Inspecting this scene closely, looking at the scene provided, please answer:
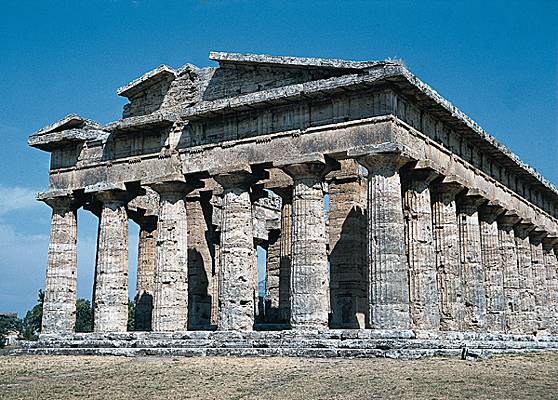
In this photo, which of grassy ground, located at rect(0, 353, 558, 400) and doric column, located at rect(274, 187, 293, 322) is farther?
doric column, located at rect(274, 187, 293, 322)

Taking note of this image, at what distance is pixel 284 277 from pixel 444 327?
7905mm

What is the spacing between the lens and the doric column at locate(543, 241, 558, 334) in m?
42.1

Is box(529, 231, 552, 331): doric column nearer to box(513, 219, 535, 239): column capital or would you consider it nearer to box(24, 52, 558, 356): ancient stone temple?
box(513, 219, 535, 239): column capital

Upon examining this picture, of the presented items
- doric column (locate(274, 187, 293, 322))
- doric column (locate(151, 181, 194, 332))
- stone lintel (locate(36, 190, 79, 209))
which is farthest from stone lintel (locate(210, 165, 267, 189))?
stone lintel (locate(36, 190, 79, 209))

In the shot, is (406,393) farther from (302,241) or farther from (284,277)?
(284,277)

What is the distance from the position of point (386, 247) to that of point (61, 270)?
15.3 meters

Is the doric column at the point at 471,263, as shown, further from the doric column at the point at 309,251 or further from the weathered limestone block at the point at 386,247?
the doric column at the point at 309,251

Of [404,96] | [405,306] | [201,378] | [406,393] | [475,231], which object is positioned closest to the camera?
[406,393]

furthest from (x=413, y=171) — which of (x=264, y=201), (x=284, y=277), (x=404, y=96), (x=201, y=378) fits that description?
(x=264, y=201)

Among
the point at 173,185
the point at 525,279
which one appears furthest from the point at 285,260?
the point at 525,279

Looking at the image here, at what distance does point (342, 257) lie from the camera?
3209 cm

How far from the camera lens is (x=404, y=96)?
2677cm

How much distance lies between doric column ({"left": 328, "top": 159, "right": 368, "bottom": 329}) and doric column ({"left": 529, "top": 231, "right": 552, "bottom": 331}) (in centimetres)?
1286

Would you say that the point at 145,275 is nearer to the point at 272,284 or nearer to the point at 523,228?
the point at 272,284
